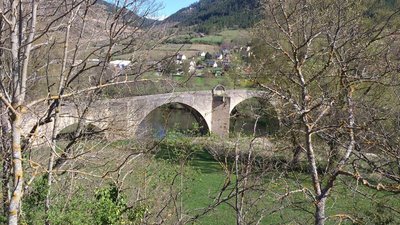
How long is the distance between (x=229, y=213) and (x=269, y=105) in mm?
6500

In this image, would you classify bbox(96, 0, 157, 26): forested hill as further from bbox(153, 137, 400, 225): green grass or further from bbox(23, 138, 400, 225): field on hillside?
bbox(153, 137, 400, 225): green grass

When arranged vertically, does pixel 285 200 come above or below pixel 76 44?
below

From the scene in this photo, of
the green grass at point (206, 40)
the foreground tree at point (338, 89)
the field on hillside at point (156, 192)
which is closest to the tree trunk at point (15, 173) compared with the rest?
the field on hillside at point (156, 192)

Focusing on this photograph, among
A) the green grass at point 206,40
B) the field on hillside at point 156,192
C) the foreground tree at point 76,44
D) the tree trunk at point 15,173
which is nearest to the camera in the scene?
the tree trunk at point 15,173

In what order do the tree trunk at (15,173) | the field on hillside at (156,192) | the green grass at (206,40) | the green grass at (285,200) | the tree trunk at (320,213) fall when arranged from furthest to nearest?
the green grass at (206,40), the green grass at (285,200), the field on hillside at (156,192), the tree trunk at (320,213), the tree trunk at (15,173)

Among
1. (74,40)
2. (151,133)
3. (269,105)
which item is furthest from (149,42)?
(151,133)

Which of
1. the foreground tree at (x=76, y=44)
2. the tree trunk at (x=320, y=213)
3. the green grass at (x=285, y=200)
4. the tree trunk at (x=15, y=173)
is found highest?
the foreground tree at (x=76, y=44)

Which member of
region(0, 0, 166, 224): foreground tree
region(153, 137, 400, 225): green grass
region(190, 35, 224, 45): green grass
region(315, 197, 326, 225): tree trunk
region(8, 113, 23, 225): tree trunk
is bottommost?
region(153, 137, 400, 225): green grass

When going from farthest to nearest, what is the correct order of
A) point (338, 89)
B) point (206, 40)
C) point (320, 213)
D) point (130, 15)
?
point (206, 40), point (338, 89), point (130, 15), point (320, 213)

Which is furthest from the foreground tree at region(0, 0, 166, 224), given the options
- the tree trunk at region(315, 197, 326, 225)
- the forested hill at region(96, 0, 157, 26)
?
the tree trunk at region(315, 197, 326, 225)

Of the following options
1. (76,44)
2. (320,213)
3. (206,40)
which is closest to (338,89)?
(320,213)

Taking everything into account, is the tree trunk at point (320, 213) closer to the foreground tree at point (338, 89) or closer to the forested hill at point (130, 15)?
the foreground tree at point (338, 89)

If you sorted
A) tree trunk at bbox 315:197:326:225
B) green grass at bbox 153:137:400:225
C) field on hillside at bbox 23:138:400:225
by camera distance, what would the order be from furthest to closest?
1. green grass at bbox 153:137:400:225
2. field on hillside at bbox 23:138:400:225
3. tree trunk at bbox 315:197:326:225

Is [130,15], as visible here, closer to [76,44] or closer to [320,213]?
[76,44]
